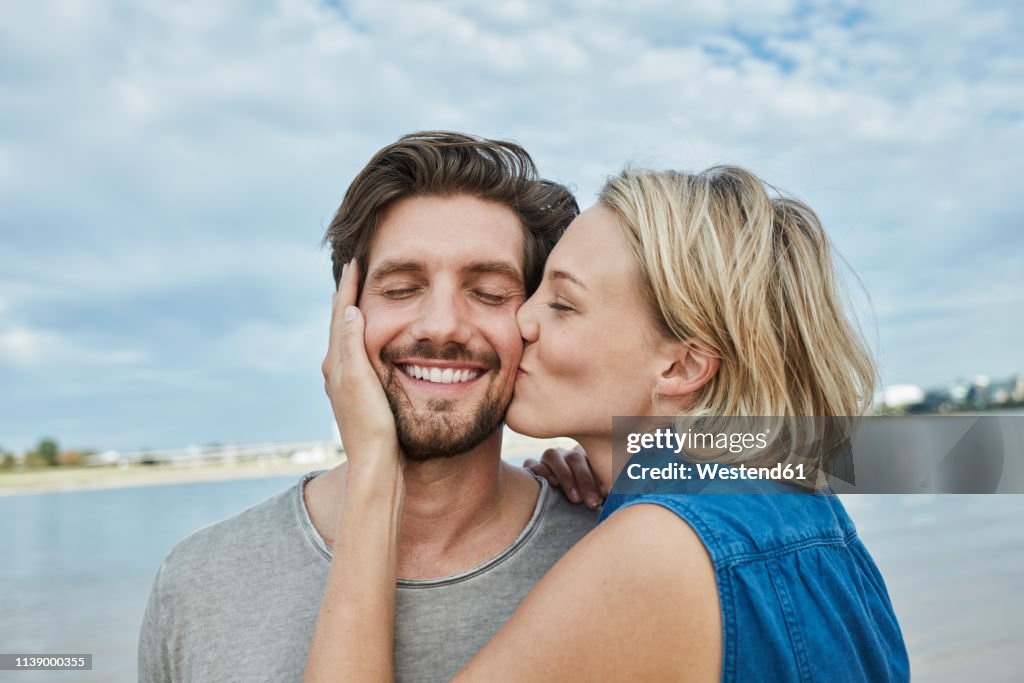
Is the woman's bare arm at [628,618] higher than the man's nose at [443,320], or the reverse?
the man's nose at [443,320]

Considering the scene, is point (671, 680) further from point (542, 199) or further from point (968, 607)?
point (968, 607)

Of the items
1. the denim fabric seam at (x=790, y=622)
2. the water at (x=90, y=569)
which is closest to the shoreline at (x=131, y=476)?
the water at (x=90, y=569)

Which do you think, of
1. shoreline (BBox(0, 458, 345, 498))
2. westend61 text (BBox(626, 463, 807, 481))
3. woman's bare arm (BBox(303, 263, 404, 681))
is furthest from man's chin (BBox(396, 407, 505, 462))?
shoreline (BBox(0, 458, 345, 498))

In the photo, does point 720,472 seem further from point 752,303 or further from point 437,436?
point 437,436

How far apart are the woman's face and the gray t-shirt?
46 cm

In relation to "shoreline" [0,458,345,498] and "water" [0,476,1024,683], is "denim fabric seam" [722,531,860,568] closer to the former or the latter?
"water" [0,476,1024,683]

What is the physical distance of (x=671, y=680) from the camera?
65.9 inches

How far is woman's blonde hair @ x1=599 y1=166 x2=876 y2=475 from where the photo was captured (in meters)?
2.25

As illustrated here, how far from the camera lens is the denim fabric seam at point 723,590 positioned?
1700mm

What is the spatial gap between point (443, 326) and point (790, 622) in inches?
53.5

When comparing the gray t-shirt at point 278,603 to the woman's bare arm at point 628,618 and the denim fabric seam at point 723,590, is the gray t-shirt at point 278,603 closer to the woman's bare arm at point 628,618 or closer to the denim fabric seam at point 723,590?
the woman's bare arm at point 628,618

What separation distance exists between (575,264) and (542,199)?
0.71 metres

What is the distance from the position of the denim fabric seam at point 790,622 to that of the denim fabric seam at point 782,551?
2cm

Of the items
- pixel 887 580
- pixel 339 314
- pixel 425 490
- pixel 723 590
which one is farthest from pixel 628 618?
pixel 887 580
